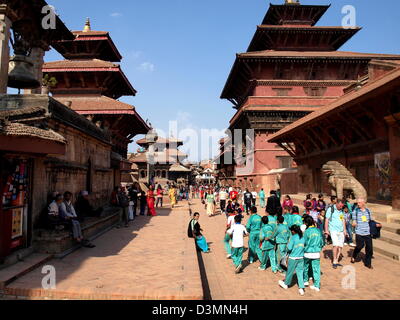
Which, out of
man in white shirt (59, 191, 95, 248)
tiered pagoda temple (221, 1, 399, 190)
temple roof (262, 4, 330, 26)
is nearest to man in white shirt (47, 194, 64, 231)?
man in white shirt (59, 191, 95, 248)

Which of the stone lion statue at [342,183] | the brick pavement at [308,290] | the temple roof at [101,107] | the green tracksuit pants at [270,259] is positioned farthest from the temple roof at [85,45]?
the green tracksuit pants at [270,259]

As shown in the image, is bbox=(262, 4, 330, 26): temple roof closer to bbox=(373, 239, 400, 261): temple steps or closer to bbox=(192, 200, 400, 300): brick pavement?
bbox=(373, 239, 400, 261): temple steps

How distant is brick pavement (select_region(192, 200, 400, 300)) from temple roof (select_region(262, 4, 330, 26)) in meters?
30.9

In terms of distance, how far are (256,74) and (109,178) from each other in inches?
778

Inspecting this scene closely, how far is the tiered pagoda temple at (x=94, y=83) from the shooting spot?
1625cm

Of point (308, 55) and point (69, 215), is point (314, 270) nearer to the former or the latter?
point (69, 215)

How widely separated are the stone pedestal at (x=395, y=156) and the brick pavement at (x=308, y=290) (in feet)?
11.1

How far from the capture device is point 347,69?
94.0 ft

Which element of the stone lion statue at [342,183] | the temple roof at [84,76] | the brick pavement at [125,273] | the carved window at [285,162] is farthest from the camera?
the carved window at [285,162]

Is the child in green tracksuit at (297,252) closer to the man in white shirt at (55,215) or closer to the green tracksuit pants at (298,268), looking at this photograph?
the green tracksuit pants at (298,268)

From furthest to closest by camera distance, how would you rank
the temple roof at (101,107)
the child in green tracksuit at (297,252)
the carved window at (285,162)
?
the carved window at (285,162), the temple roof at (101,107), the child in green tracksuit at (297,252)

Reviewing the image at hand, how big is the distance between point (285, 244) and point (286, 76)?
25024 mm

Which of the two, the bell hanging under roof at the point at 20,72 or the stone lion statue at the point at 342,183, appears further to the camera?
the stone lion statue at the point at 342,183
